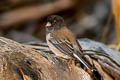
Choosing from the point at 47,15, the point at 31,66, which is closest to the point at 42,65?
the point at 31,66

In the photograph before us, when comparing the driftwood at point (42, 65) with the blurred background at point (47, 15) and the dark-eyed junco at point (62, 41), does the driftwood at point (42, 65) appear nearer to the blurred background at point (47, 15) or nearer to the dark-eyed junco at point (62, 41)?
the dark-eyed junco at point (62, 41)

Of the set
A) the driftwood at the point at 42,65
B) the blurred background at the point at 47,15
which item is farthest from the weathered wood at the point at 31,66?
the blurred background at the point at 47,15

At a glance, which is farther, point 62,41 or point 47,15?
point 47,15

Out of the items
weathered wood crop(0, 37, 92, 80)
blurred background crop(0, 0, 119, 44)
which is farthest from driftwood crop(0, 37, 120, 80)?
blurred background crop(0, 0, 119, 44)

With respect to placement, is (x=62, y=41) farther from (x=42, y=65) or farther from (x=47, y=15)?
(x=47, y=15)

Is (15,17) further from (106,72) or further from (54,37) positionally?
(106,72)

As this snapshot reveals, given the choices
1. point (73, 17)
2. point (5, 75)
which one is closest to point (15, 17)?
point (73, 17)

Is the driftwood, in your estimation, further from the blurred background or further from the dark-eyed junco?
the blurred background
